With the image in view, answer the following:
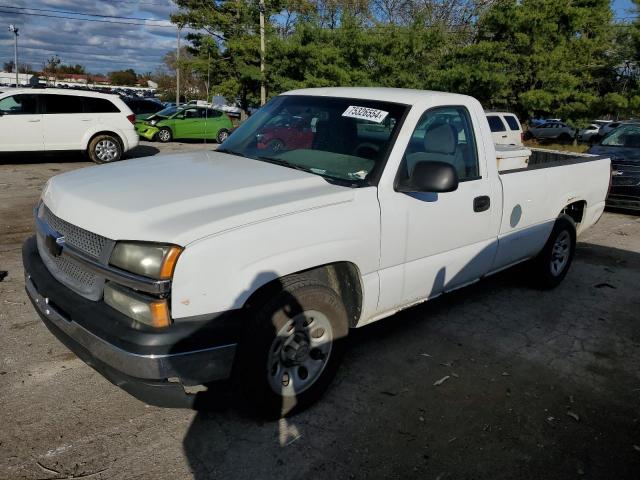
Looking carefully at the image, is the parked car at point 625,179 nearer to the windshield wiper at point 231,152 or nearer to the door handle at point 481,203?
the door handle at point 481,203

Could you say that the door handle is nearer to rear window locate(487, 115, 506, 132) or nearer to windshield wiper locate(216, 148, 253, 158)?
windshield wiper locate(216, 148, 253, 158)

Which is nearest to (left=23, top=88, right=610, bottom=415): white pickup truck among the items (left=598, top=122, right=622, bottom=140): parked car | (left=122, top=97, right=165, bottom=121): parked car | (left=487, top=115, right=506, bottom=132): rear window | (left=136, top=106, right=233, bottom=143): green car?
(left=598, top=122, right=622, bottom=140): parked car

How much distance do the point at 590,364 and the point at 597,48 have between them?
2065 centimetres

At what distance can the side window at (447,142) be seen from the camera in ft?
11.9

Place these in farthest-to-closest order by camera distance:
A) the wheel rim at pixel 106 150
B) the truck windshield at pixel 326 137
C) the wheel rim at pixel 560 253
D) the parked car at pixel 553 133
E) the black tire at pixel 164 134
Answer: the parked car at pixel 553 133 → the black tire at pixel 164 134 → the wheel rim at pixel 106 150 → the wheel rim at pixel 560 253 → the truck windshield at pixel 326 137

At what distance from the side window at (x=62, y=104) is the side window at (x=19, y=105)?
0.25 metres

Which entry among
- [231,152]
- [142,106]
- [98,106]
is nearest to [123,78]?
[142,106]

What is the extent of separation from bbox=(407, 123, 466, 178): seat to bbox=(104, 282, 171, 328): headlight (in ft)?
6.36

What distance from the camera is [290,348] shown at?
2.98 m

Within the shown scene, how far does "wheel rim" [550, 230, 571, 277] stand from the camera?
17.7 feet

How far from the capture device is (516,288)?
18.4ft

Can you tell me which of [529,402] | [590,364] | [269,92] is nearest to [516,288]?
[590,364]

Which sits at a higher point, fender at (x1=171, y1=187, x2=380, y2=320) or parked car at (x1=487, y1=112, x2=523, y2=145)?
parked car at (x1=487, y1=112, x2=523, y2=145)

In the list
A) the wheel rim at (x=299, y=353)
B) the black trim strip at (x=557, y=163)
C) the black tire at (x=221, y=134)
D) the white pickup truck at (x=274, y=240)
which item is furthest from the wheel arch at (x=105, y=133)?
the wheel rim at (x=299, y=353)
